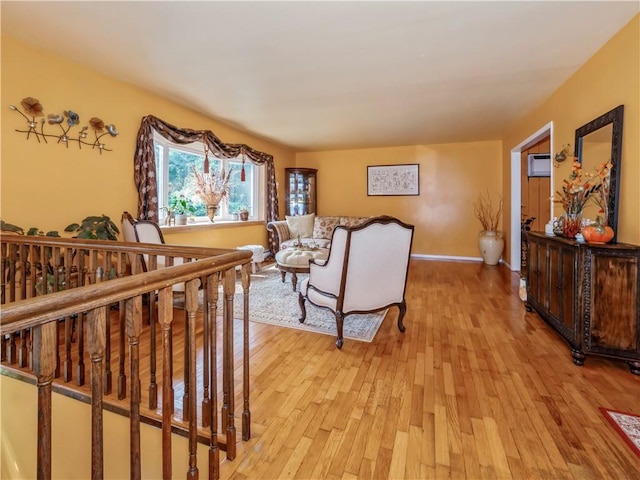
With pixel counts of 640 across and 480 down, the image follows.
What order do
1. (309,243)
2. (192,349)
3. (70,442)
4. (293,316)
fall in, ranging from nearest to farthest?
1. (192,349)
2. (70,442)
3. (293,316)
4. (309,243)

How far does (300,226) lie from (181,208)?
2288mm

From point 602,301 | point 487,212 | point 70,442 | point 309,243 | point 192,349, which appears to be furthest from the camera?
point 487,212

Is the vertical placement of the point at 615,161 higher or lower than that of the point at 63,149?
lower

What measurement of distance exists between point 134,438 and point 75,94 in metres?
3.30

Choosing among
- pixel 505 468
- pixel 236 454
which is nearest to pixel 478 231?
pixel 505 468

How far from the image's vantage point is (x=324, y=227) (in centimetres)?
612

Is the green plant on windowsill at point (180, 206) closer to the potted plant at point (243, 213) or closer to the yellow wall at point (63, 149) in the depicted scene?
the yellow wall at point (63, 149)

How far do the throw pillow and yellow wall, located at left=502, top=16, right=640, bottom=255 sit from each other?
396 cm

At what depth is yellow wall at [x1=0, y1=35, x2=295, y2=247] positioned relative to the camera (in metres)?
2.55

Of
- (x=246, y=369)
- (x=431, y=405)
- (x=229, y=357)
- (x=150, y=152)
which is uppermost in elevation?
(x=150, y=152)

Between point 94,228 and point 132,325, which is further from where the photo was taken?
point 94,228

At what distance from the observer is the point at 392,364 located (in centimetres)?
222

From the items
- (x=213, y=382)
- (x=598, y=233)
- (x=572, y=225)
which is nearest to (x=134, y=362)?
(x=213, y=382)

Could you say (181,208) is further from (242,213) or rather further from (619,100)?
(619,100)
